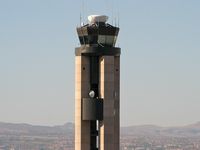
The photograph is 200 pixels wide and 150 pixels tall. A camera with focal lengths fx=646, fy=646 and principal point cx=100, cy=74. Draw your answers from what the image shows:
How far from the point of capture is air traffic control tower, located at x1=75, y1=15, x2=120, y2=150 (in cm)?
6744

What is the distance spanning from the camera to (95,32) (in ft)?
224

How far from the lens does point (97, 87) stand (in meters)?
69.2

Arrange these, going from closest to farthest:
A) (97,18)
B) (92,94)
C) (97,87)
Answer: (97,18) → (92,94) → (97,87)

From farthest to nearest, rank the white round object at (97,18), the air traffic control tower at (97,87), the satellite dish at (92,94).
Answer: the satellite dish at (92,94) < the white round object at (97,18) < the air traffic control tower at (97,87)

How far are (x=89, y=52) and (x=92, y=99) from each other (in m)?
4.99

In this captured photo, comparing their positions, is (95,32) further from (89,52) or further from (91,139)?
(91,139)

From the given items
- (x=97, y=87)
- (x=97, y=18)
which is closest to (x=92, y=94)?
(x=97, y=87)

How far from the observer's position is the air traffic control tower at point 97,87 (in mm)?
67438

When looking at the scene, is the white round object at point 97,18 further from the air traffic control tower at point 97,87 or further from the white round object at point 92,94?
the white round object at point 92,94

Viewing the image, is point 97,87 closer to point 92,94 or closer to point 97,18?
point 92,94

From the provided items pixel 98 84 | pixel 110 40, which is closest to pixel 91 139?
pixel 98 84

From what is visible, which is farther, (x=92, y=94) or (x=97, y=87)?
(x=97, y=87)

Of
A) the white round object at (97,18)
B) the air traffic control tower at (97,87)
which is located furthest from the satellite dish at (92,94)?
the white round object at (97,18)

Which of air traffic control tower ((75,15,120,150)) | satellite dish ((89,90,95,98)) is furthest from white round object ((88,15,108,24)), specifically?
satellite dish ((89,90,95,98))
